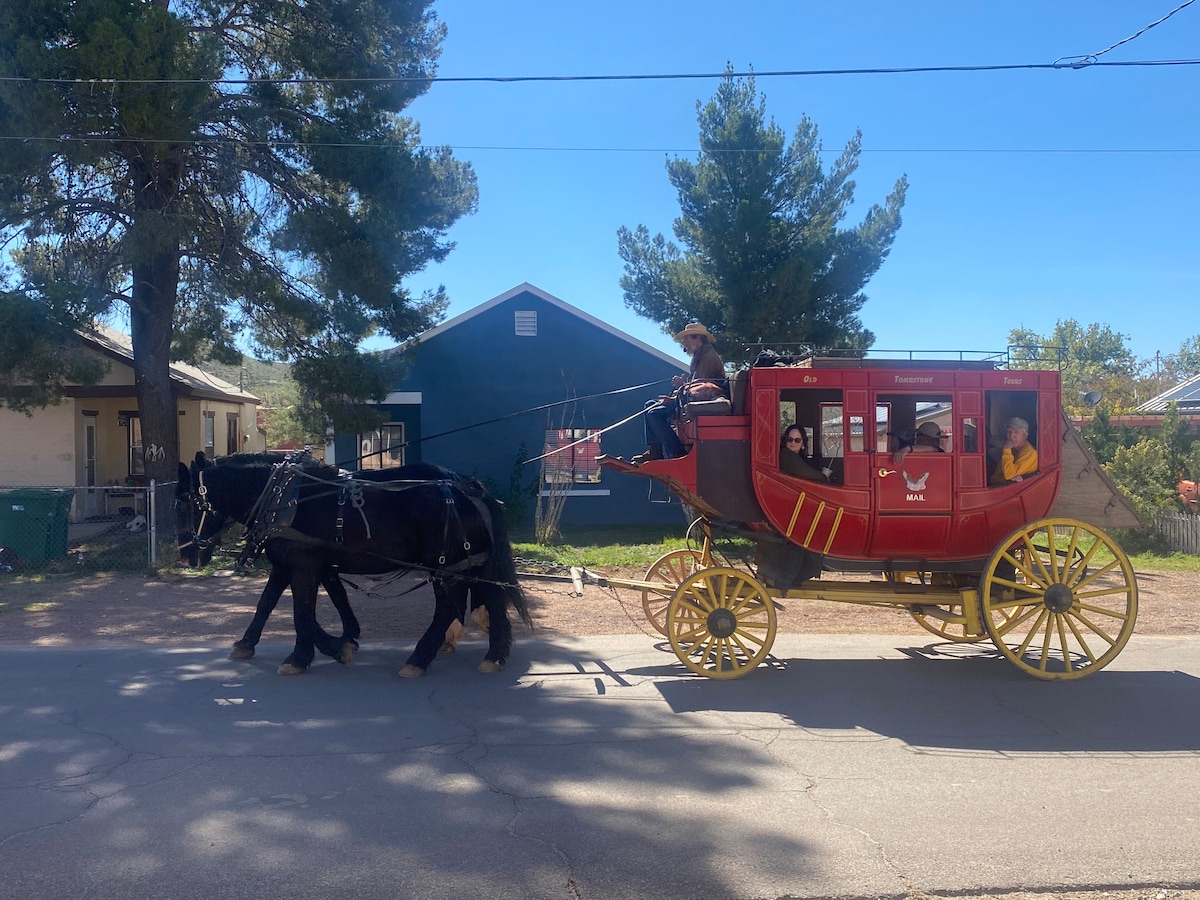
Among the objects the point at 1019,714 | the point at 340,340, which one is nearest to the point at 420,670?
the point at 1019,714

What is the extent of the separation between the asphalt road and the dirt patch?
127 cm

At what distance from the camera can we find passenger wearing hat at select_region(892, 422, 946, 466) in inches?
298

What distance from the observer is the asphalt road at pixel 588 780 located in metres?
4.15

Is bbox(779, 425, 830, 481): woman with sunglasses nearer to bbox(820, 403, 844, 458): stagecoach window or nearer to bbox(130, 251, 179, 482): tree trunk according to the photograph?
bbox(820, 403, 844, 458): stagecoach window

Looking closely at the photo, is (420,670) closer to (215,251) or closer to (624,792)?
(624,792)

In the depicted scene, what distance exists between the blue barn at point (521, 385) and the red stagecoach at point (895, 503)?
38.8 feet

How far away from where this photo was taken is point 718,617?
744cm

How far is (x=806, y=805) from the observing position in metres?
4.94

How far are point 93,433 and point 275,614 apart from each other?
13.4 metres

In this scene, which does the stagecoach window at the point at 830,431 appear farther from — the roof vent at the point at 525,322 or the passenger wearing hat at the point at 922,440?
the roof vent at the point at 525,322

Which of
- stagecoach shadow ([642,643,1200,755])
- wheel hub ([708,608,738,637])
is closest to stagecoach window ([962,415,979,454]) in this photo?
stagecoach shadow ([642,643,1200,755])

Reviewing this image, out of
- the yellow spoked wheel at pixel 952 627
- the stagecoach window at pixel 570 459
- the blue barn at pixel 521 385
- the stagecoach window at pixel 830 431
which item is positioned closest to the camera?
the yellow spoked wheel at pixel 952 627

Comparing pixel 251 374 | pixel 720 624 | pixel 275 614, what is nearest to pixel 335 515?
pixel 275 614

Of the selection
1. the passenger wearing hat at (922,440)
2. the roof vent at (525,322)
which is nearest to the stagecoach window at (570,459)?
the roof vent at (525,322)
